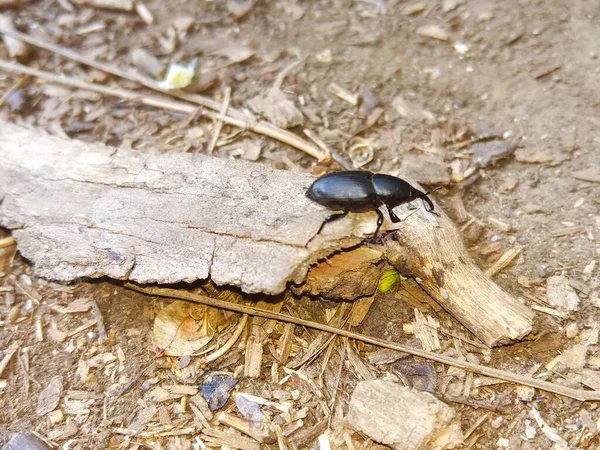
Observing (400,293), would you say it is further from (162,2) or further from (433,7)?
(162,2)

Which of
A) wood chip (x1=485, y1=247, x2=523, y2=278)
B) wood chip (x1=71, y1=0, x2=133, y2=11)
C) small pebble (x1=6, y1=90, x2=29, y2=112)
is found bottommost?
small pebble (x1=6, y1=90, x2=29, y2=112)

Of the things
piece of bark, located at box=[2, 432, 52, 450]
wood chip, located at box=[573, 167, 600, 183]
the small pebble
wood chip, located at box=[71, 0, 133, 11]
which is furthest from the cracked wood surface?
wood chip, located at box=[71, 0, 133, 11]

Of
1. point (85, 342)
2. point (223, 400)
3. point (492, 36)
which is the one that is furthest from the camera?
point (492, 36)

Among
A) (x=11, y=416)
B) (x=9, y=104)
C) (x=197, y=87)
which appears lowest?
(x=11, y=416)

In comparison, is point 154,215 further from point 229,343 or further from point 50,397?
point 50,397

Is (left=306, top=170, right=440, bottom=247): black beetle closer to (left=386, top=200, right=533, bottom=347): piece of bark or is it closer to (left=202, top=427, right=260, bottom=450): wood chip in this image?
(left=386, top=200, right=533, bottom=347): piece of bark

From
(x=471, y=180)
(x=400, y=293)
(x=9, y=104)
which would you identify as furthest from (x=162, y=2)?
(x=400, y=293)

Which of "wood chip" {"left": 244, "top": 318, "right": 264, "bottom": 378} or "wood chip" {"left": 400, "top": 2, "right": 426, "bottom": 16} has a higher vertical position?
"wood chip" {"left": 400, "top": 2, "right": 426, "bottom": 16}
